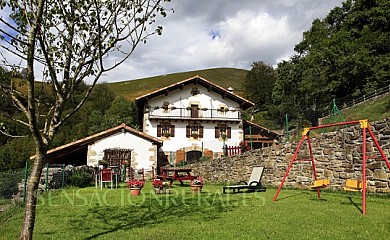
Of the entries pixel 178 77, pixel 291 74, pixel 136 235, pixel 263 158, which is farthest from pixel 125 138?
pixel 178 77

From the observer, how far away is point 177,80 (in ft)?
321

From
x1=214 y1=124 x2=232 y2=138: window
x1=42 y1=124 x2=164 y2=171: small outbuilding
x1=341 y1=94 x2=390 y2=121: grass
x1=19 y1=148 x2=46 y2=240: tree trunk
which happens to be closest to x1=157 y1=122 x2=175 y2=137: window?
x1=214 y1=124 x2=232 y2=138: window

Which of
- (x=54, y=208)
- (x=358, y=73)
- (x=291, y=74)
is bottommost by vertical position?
(x=54, y=208)

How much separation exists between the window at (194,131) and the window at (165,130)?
4.45ft

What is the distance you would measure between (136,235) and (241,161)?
10487 millimetres

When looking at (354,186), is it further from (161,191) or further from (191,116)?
(191,116)

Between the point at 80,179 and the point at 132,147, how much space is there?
751 cm

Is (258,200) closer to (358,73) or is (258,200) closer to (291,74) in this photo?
(358,73)

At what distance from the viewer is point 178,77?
4067 inches

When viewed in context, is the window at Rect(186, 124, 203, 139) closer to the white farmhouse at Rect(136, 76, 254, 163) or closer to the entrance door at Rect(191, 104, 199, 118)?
the white farmhouse at Rect(136, 76, 254, 163)

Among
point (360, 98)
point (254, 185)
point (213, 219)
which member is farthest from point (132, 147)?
point (213, 219)

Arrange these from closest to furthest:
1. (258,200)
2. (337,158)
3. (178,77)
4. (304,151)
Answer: (258,200), (337,158), (304,151), (178,77)

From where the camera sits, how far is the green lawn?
5180 millimetres

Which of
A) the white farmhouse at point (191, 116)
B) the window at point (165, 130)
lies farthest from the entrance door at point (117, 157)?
the window at point (165, 130)
